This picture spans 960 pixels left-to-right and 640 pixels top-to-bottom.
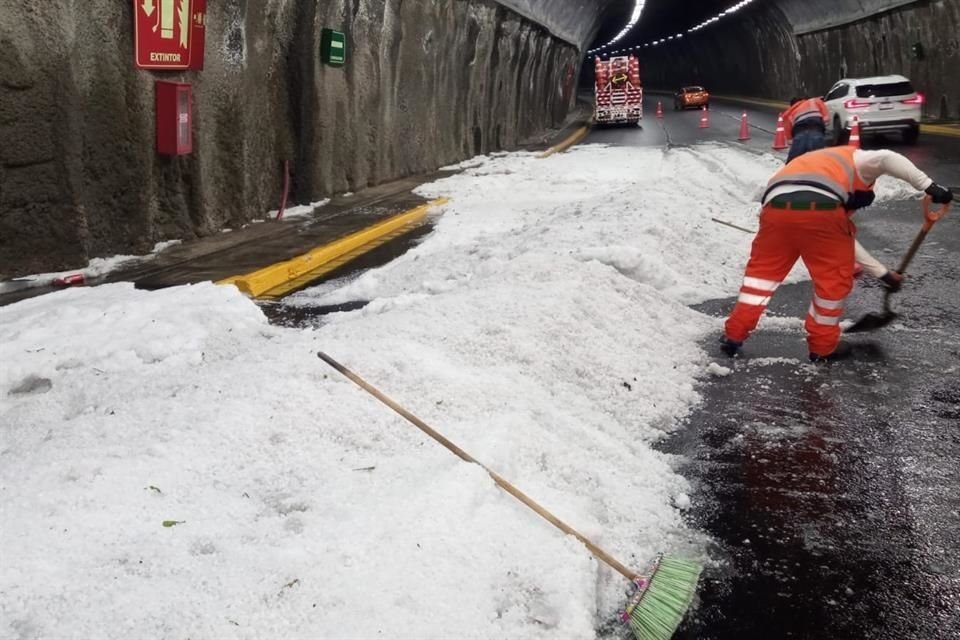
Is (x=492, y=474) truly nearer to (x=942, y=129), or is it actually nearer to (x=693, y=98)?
(x=942, y=129)

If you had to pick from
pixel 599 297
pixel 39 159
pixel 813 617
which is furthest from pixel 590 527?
pixel 39 159

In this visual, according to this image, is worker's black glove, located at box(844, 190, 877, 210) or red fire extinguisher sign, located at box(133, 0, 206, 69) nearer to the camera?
worker's black glove, located at box(844, 190, 877, 210)

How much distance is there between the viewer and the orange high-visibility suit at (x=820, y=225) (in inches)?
199

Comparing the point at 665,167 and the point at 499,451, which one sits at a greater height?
the point at 665,167

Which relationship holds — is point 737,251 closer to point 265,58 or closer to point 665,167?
point 265,58

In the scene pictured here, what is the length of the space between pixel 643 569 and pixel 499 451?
0.76 metres

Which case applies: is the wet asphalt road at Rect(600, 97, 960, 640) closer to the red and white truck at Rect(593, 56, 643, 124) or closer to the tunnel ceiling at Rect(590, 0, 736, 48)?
the red and white truck at Rect(593, 56, 643, 124)

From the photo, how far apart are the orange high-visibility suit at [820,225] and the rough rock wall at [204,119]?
19.8ft

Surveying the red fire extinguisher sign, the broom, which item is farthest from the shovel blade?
the red fire extinguisher sign

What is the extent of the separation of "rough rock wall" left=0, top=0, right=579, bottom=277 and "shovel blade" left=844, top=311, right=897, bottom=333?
6.72 meters

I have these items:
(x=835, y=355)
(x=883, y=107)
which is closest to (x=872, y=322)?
(x=835, y=355)

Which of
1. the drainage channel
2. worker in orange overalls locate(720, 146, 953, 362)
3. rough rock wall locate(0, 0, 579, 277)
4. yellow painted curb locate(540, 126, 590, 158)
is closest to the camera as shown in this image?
worker in orange overalls locate(720, 146, 953, 362)

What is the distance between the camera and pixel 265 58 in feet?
36.3

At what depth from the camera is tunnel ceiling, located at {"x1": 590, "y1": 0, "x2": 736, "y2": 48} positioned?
4616 centimetres
